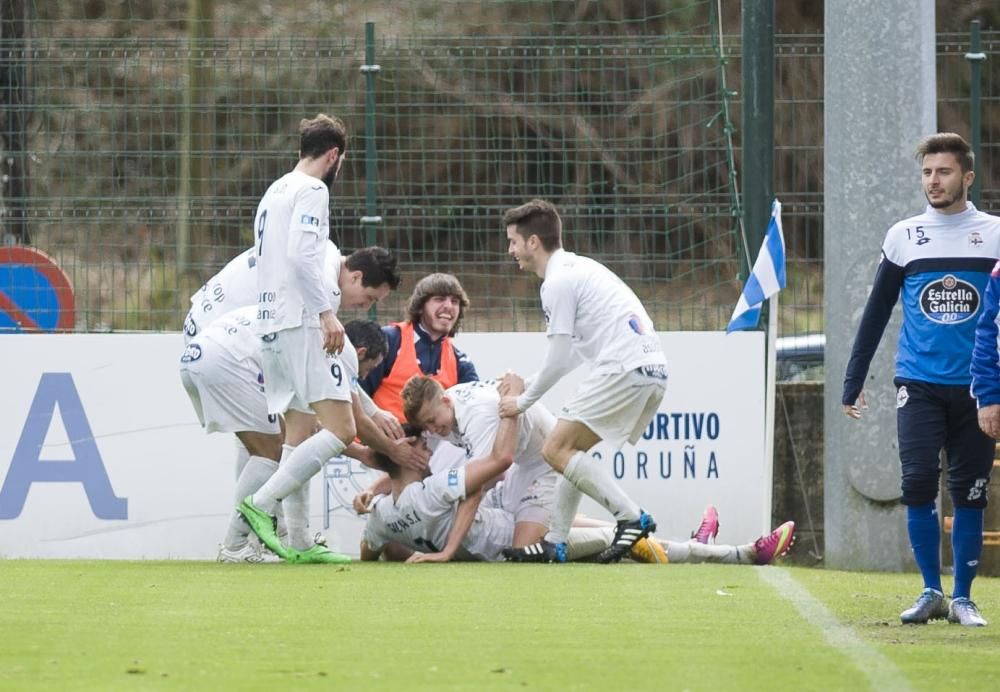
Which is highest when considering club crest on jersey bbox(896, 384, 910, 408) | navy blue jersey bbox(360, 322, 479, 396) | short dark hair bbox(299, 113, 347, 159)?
short dark hair bbox(299, 113, 347, 159)

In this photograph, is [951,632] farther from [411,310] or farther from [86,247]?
[86,247]

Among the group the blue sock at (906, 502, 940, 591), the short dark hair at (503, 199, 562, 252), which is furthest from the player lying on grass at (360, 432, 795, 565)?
the blue sock at (906, 502, 940, 591)

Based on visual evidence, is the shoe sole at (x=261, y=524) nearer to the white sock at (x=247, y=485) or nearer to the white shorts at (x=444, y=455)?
the white sock at (x=247, y=485)

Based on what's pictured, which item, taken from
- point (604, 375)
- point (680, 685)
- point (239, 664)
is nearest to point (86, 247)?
point (604, 375)

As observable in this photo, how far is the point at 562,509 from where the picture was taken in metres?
9.67

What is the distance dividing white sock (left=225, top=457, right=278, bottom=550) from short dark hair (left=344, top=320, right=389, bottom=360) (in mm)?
832

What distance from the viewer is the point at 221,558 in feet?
31.4

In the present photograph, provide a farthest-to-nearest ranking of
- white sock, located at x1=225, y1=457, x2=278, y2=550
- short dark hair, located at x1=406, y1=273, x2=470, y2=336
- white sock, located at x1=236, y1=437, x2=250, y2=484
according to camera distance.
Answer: short dark hair, located at x1=406, y1=273, x2=470, y2=336, white sock, located at x1=236, y1=437, x2=250, y2=484, white sock, located at x1=225, y1=457, x2=278, y2=550

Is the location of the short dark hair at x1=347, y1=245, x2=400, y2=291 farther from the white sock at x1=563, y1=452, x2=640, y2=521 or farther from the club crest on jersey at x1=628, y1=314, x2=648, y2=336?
the white sock at x1=563, y1=452, x2=640, y2=521

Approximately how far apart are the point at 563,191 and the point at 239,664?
257 inches

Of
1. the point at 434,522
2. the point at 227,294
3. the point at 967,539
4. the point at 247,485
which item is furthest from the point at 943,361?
the point at 227,294

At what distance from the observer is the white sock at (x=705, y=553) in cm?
998

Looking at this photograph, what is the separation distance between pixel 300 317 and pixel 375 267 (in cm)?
79

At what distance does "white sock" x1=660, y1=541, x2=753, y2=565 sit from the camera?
9.98 m
